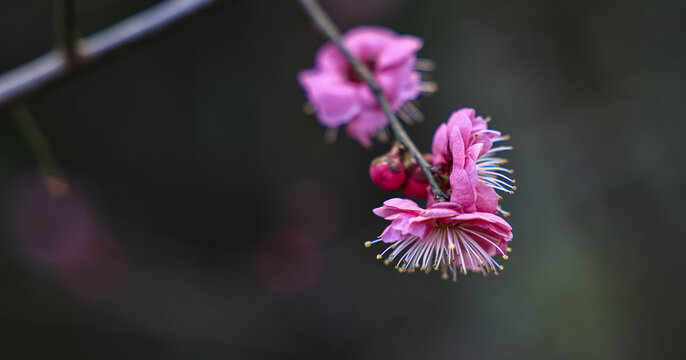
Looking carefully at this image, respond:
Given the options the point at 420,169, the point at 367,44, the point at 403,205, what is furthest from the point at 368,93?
the point at 403,205

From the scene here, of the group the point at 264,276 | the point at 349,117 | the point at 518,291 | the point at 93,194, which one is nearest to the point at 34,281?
the point at 93,194

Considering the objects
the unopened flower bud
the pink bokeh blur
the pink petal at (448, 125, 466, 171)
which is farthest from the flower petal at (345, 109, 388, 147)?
the pink bokeh blur

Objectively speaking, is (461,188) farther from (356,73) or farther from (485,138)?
(356,73)

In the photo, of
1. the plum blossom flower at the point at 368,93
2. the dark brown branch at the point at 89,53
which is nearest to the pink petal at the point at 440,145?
the plum blossom flower at the point at 368,93

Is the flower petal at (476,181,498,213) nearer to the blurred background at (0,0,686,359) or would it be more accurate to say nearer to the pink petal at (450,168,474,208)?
the pink petal at (450,168,474,208)

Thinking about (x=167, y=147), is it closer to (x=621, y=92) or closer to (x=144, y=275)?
(x=144, y=275)

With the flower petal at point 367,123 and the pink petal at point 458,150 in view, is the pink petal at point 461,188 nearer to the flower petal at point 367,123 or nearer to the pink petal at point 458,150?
the pink petal at point 458,150
